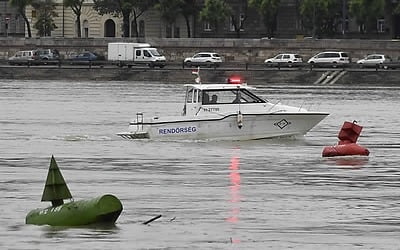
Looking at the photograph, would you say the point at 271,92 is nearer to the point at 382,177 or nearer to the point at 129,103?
the point at 129,103

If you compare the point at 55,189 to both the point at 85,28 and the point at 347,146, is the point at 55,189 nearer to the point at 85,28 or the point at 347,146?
the point at 347,146

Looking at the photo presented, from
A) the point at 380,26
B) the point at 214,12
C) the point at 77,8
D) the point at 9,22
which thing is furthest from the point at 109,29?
the point at 380,26

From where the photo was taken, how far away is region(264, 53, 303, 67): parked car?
112 meters

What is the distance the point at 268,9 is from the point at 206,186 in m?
94.0

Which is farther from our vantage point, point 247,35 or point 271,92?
point 247,35

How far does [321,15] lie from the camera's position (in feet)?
412

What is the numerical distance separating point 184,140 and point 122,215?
1897 cm

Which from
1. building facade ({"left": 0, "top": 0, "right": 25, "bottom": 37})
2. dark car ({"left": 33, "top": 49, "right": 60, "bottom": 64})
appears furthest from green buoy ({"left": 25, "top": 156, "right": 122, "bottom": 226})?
building facade ({"left": 0, "top": 0, "right": 25, "bottom": 37})

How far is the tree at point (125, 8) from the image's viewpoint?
5200 inches

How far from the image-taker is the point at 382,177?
1480 inches

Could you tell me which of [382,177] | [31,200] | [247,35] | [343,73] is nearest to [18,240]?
[31,200]

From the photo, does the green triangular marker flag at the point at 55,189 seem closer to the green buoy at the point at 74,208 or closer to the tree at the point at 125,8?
the green buoy at the point at 74,208

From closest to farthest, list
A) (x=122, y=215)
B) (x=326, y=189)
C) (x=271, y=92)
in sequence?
→ (x=122, y=215), (x=326, y=189), (x=271, y=92)

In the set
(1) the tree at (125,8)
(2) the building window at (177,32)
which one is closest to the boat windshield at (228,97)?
(1) the tree at (125,8)
